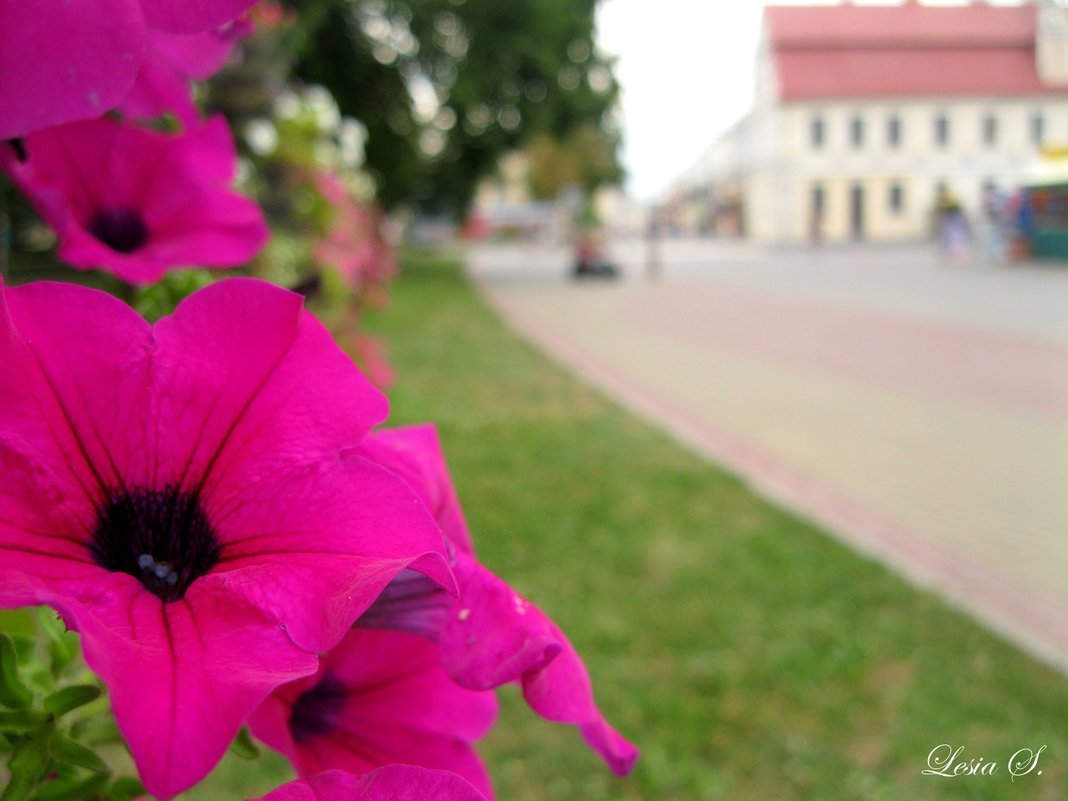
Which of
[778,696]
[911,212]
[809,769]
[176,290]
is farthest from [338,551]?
[911,212]

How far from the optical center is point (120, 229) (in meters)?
0.71

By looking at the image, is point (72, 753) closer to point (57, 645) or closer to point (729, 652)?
point (57, 645)

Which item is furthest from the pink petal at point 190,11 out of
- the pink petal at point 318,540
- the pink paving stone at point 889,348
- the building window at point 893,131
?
the building window at point 893,131

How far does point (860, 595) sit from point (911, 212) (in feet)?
115

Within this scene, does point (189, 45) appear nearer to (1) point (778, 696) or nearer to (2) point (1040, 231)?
(1) point (778, 696)

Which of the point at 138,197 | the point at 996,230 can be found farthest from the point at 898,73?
the point at 138,197

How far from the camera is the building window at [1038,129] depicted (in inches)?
812

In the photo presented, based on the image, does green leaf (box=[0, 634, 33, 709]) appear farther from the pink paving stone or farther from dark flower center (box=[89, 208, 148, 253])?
the pink paving stone

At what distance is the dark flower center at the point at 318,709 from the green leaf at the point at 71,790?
0.09m

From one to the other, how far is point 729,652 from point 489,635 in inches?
145

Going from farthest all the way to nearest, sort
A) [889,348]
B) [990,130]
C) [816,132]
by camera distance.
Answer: [816,132] < [990,130] < [889,348]

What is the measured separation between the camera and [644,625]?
4.12m

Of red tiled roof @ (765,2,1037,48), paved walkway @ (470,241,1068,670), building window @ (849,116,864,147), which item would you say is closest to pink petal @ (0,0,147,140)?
paved walkway @ (470,241,1068,670)

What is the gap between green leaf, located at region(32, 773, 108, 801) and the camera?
0.42 metres
